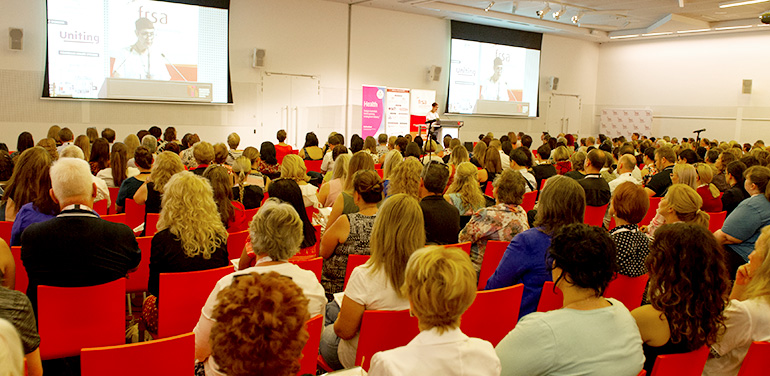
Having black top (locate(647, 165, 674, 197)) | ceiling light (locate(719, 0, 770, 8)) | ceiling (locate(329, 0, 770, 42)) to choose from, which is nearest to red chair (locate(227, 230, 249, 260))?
black top (locate(647, 165, 674, 197))

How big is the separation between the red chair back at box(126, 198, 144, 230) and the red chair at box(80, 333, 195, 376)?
136 inches

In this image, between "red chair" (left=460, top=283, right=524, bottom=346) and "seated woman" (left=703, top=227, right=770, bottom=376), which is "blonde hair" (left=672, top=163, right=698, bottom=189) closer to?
"seated woman" (left=703, top=227, right=770, bottom=376)

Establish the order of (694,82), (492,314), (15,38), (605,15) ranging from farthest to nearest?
1. (694,82)
2. (605,15)
3. (15,38)
4. (492,314)

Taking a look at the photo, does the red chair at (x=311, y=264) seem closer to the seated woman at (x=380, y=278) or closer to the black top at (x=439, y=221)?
the seated woman at (x=380, y=278)

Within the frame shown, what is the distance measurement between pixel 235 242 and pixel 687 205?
325 cm

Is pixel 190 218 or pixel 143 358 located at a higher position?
pixel 190 218

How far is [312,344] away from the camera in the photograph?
2.53 m


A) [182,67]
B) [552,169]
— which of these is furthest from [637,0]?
[182,67]

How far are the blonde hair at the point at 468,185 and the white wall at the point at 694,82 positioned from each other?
690 inches

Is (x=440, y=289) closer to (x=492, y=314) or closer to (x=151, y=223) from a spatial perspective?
(x=492, y=314)

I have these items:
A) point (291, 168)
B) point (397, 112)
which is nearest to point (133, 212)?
point (291, 168)

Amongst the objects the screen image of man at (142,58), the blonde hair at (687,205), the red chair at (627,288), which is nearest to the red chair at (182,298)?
the red chair at (627,288)

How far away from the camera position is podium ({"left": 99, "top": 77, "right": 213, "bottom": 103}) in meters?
12.7

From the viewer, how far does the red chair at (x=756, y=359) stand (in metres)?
2.24
